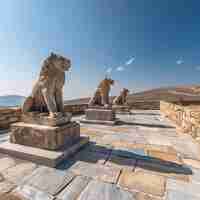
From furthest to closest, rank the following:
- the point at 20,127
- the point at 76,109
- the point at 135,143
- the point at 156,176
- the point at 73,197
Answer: the point at 76,109 → the point at 135,143 → the point at 20,127 → the point at 156,176 → the point at 73,197

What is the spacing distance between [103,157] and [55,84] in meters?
1.75

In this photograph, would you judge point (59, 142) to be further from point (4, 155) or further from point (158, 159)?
point (158, 159)

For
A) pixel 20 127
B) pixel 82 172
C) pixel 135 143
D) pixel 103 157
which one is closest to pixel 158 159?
pixel 135 143

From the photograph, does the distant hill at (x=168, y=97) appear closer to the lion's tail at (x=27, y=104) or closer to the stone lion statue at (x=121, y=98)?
the stone lion statue at (x=121, y=98)

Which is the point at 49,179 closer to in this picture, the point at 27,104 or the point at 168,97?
the point at 27,104

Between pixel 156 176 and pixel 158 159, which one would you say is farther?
pixel 158 159

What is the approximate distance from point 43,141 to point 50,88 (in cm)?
103

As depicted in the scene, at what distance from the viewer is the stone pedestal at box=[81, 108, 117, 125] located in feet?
17.4

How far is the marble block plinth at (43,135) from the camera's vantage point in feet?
7.31

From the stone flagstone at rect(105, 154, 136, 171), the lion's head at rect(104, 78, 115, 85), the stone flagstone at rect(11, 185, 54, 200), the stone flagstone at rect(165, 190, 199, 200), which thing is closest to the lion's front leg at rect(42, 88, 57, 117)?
the stone flagstone at rect(11, 185, 54, 200)

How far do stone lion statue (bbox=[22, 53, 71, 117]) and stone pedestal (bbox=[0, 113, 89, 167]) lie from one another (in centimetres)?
23

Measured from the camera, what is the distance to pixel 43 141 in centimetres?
228

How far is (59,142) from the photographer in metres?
2.29

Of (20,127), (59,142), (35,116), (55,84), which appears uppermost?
(55,84)
